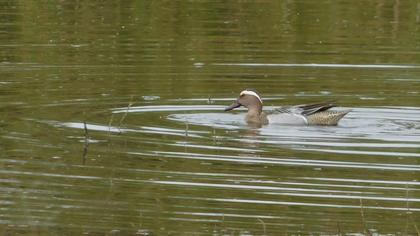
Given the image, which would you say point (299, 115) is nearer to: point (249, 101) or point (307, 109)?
point (307, 109)

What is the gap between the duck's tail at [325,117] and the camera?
47.4 feet

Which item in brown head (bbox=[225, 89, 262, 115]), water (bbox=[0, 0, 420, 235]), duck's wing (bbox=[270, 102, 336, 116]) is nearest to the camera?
water (bbox=[0, 0, 420, 235])

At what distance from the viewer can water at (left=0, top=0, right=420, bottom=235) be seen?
10.2 m

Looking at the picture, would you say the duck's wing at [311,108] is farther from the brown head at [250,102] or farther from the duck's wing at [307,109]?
the brown head at [250,102]

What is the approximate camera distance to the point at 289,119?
1454 centimetres

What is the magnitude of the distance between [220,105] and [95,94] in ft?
4.59

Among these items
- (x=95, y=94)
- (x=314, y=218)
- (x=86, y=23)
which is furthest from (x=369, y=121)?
(x=86, y=23)

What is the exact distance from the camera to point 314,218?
997 centimetres

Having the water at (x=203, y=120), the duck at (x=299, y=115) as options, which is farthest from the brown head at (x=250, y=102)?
the water at (x=203, y=120)

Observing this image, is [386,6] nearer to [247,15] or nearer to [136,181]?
[247,15]

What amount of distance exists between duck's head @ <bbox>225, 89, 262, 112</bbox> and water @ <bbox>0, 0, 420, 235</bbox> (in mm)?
175

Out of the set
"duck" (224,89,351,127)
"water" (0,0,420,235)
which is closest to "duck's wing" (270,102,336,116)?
"duck" (224,89,351,127)

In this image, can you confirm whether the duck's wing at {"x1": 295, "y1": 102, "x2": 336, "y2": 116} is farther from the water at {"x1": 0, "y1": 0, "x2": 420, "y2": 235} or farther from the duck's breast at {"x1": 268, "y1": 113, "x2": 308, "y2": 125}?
the water at {"x1": 0, "y1": 0, "x2": 420, "y2": 235}

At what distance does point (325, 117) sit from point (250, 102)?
0.90m
